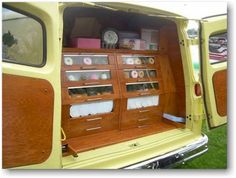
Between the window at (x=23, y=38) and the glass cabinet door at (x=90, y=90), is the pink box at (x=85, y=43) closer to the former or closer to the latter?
the glass cabinet door at (x=90, y=90)

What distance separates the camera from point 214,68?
1912 millimetres

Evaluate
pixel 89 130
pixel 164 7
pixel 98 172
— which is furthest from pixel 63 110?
pixel 164 7

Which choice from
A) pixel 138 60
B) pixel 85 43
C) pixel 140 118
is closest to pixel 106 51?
pixel 85 43

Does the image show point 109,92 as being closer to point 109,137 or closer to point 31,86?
point 109,137

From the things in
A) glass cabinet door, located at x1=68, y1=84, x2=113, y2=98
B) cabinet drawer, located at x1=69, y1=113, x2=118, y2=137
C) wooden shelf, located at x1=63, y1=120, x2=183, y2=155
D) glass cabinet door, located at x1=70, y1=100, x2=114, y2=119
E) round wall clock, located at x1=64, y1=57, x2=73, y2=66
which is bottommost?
wooden shelf, located at x1=63, y1=120, x2=183, y2=155

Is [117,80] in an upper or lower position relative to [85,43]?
lower

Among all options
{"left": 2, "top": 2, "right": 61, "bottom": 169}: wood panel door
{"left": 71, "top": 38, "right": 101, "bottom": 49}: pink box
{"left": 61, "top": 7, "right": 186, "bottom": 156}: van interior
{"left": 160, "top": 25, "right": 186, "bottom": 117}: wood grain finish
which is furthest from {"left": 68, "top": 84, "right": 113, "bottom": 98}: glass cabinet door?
Answer: {"left": 160, "top": 25, "right": 186, "bottom": 117}: wood grain finish

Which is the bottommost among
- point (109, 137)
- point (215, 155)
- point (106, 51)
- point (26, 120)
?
point (215, 155)

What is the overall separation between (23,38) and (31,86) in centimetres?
22

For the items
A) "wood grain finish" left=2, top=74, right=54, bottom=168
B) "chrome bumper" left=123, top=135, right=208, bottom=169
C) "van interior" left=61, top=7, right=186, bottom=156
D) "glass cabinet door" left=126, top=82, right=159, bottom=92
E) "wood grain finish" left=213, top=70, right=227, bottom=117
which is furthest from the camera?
"glass cabinet door" left=126, top=82, right=159, bottom=92

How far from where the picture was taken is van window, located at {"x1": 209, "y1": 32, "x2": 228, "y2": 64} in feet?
6.03

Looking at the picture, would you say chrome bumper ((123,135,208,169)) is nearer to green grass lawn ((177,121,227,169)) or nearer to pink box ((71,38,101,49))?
green grass lawn ((177,121,227,169))

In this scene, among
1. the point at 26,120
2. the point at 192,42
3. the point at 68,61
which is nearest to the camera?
the point at 26,120

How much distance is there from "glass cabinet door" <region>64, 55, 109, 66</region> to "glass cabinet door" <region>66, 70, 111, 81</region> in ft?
0.16
